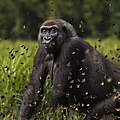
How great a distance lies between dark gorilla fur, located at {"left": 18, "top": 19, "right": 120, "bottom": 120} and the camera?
126 inches

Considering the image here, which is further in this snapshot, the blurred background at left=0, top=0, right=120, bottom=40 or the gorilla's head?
the blurred background at left=0, top=0, right=120, bottom=40

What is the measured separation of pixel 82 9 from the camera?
1975 centimetres

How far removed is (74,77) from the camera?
3.25 metres

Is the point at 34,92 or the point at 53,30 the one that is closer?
the point at 53,30

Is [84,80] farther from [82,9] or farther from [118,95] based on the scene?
[82,9]

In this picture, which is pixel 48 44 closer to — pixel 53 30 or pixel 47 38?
pixel 47 38

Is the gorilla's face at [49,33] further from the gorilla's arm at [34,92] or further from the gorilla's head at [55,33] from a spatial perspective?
the gorilla's arm at [34,92]

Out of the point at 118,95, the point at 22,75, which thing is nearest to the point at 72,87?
the point at 118,95

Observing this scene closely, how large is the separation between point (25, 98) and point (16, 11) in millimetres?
18854

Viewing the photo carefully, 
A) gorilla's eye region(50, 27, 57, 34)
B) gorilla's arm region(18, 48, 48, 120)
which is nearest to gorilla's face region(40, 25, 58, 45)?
gorilla's eye region(50, 27, 57, 34)

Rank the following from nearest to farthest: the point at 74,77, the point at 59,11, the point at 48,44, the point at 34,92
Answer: the point at 48,44, the point at 74,77, the point at 34,92, the point at 59,11

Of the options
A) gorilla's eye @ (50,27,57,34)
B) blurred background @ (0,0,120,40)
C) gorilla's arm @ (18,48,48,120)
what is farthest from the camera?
blurred background @ (0,0,120,40)

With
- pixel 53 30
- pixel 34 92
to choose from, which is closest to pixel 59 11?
pixel 34 92

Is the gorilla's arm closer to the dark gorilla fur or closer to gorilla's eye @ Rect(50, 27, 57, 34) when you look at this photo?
the dark gorilla fur
